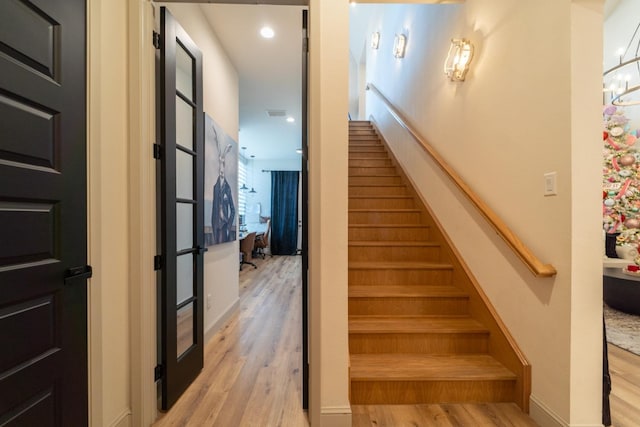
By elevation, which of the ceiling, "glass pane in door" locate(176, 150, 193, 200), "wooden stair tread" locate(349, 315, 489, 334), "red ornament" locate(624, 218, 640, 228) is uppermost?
the ceiling

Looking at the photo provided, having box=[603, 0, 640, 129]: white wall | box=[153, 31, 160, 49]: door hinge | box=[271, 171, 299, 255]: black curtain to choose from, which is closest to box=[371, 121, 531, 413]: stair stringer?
Answer: box=[153, 31, 160, 49]: door hinge

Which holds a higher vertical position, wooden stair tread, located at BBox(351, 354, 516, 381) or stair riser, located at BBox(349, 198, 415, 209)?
stair riser, located at BBox(349, 198, 415, 209)

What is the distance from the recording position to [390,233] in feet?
10.3

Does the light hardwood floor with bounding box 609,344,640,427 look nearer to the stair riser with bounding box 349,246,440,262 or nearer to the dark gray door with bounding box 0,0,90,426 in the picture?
the stair riser with bounding box 349,246,440,262

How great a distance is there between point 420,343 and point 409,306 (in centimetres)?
31

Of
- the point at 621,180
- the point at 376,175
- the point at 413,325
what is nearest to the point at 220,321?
the point at 413,325

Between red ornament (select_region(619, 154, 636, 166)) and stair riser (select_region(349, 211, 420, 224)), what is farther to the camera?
red ornament (select_region(619, 154, 636, 166))

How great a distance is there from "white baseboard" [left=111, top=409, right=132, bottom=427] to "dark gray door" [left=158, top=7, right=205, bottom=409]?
0.60 ft

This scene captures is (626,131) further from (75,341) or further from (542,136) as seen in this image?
(75,341)

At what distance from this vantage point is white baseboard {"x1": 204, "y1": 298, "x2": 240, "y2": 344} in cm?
271

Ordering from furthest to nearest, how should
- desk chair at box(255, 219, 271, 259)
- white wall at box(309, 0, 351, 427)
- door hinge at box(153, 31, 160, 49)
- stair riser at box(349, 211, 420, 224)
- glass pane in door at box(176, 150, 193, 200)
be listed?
desk chair at box(255, 219, 271, 259)
stair riser at box(349, 211, 420, 224)
glass pane in door at box(176, 150, 193, 200)
door hinge at box(153, 31, 160, 49)
white wall at box(309, 0, 351, 427)

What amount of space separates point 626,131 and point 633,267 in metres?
2.79

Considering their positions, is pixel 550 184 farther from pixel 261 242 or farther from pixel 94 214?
pixel 261 242

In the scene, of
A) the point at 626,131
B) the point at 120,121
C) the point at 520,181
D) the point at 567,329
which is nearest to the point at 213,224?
the point at 120,121
